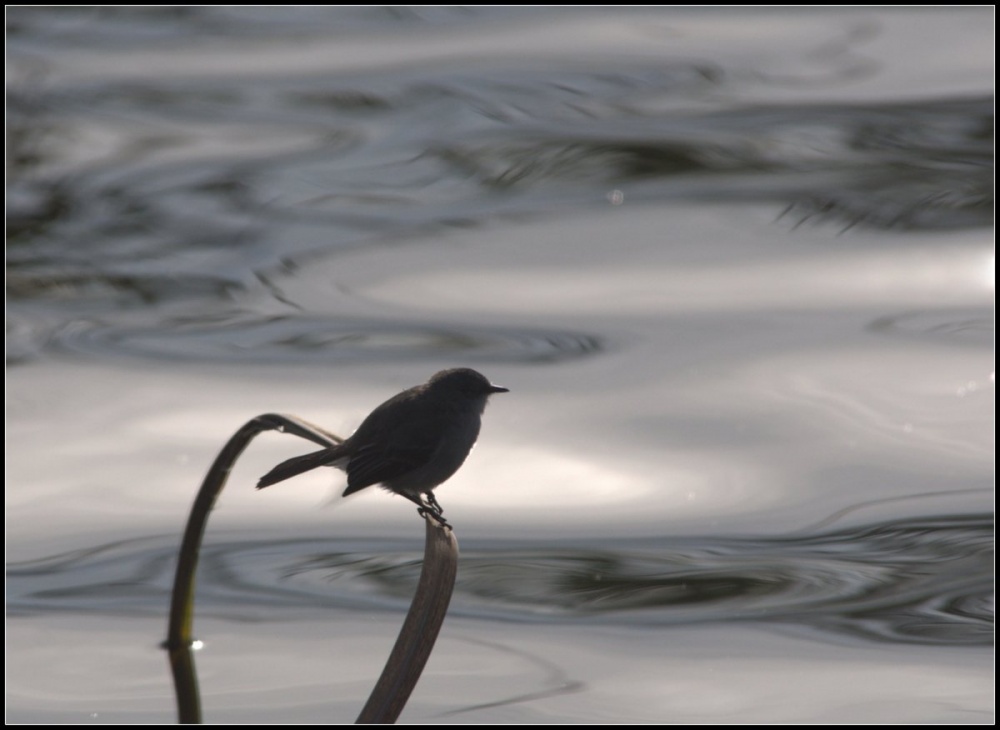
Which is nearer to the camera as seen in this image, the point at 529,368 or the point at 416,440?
the point at 416,440

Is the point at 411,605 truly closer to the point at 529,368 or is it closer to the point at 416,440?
the point at 416,440

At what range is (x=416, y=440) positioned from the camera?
374cm

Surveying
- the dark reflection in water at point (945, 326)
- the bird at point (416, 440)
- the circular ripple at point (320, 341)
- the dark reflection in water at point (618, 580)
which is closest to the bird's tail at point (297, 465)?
the bird at point (416, 440)

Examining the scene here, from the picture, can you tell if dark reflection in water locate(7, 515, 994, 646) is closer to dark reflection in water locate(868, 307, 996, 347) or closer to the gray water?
the gray water

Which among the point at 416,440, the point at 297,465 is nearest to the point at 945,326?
the point at 416,440

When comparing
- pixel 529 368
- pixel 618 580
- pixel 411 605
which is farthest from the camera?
pixel 529 368

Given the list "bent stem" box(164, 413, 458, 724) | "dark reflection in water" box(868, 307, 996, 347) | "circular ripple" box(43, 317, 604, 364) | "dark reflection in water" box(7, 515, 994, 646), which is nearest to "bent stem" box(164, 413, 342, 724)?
"bent stem" box(164, 413, 458, 724)

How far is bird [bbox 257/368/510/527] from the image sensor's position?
363 cm

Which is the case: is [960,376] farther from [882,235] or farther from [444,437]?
[444,437]

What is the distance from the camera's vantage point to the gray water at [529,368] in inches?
179

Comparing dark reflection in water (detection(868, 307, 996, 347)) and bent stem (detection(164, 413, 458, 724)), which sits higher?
dark reflection in water (detection(868, 307, 996, 347))

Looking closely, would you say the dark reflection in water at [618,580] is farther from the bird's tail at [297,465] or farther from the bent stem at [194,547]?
the bird's tail at [297,465]

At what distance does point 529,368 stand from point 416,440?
295cm

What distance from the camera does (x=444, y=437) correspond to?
12.4 ft
